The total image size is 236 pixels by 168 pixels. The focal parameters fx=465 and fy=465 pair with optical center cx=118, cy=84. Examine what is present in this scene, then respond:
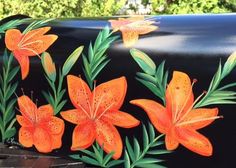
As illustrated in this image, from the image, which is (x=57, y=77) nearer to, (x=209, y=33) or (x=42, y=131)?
(x=42, y=131)

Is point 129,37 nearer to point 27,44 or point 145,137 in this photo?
point 145,137

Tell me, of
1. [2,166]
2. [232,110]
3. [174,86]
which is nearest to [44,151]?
[2,166]

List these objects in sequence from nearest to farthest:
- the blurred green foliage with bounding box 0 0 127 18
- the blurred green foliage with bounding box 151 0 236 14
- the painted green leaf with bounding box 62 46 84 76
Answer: the painted green leaf with bounding box 62 46 84 76 < the blurred green foliage with bounding box 151 0 236 14 < the blurred green foliage with bounding box 0 0 127 18

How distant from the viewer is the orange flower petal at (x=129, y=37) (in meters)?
2.47

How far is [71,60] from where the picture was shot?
2582 mm

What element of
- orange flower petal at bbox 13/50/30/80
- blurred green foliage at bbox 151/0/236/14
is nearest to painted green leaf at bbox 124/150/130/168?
orange flower petal at bbox 13/50/30/80

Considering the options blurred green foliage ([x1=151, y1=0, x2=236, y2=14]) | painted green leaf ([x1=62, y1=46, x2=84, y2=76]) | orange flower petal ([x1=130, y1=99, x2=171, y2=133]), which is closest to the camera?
orange flower petal ([x1=130, y1=99, x2=171, y2=133])

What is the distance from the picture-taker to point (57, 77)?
2605mm

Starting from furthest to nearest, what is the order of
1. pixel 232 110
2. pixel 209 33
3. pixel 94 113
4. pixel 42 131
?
pixel 42 131 → pixel 94 113 → pixel 209 33 → pixel 232 110

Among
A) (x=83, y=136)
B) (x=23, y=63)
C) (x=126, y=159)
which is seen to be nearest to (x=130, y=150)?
(x=126, y=159)

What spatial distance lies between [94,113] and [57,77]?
31 cm

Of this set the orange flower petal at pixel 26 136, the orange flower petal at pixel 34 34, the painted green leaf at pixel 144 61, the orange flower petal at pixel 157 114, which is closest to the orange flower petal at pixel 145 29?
the painted green leaf at pixel 144 61

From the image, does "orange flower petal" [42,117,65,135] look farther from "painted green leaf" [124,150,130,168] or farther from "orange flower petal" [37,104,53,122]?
"painted green leaf" [124,150,130,168]

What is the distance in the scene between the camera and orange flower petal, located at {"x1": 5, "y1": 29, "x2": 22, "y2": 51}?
9.33 feet
